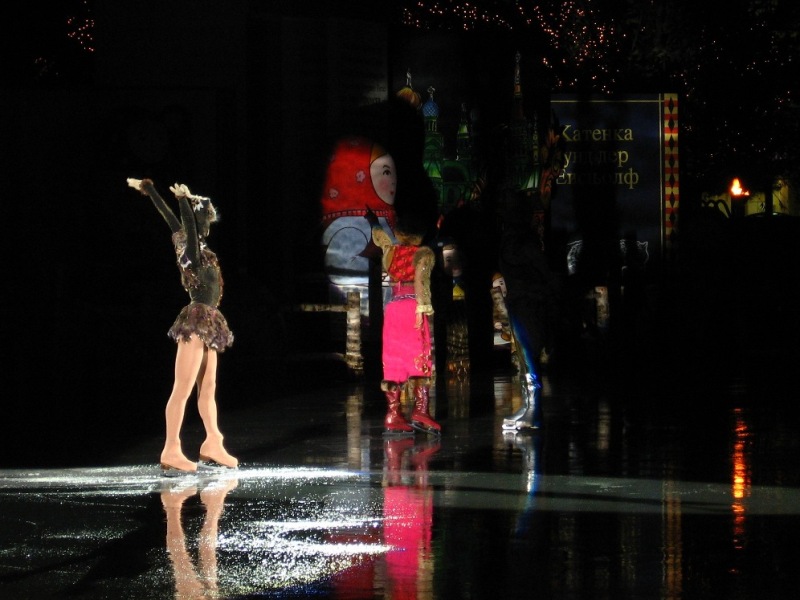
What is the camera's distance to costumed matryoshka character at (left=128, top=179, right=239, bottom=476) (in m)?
11.2

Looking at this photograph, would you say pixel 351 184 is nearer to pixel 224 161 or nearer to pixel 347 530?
pixel 224 161

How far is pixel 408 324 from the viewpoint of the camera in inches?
545

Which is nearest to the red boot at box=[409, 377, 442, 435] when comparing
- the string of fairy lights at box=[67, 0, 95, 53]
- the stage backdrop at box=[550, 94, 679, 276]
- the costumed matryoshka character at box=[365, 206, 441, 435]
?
the costumed matryoshka character at box=[365, 206, 441, 435]

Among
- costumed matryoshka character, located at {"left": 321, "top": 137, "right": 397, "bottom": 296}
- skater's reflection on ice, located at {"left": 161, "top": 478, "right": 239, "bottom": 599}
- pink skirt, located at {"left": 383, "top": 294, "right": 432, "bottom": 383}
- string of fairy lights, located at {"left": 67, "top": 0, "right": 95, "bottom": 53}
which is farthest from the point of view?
string of fairy lights, located at {"left": 67, "top": 0, "right": 95, "bottom": 53}

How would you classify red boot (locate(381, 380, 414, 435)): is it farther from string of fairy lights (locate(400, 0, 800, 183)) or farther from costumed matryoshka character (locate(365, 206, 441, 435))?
string of fairy lights (locate(400, 0, 800, 183))

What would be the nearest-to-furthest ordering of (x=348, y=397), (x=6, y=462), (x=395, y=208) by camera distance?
(x=6, y=462)
(x=348, y=397)
(x=395, y=208)

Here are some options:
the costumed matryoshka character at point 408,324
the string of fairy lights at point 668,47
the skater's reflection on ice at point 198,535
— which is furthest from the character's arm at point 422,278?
the string of fairy lights at point 668,47

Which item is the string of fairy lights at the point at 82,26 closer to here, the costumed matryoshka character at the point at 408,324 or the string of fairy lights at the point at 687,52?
the string of fairy lights at the point at 687,52

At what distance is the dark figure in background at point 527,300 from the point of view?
553 inches

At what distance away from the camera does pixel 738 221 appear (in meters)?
42.7

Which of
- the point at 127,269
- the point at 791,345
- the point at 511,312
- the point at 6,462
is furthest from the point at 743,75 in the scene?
the point at 6,462

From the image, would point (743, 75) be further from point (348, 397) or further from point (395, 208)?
point (348, 397)

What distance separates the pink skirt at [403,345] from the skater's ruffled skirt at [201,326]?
2672 millimetres

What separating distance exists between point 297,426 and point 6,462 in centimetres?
329
